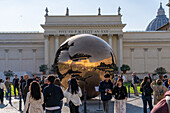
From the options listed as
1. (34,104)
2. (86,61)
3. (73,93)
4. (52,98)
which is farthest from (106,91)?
(34,104)

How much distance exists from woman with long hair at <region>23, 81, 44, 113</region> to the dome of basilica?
89.8 metres

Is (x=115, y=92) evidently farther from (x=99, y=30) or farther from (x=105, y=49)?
(x=99, y=30)

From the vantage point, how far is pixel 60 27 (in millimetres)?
53406

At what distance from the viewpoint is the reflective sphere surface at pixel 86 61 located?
33.6ft

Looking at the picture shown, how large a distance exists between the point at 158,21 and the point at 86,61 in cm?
8867

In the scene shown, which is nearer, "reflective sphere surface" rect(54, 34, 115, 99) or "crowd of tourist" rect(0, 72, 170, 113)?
"crowd of tourist" rect(0, 72, 170, 113)

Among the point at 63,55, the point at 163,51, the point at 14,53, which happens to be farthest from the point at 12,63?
the point at 63,55

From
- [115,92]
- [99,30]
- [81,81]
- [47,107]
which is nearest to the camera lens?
[47,107]

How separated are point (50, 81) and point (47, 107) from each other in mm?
663

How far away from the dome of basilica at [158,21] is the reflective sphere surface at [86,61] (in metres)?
84.8

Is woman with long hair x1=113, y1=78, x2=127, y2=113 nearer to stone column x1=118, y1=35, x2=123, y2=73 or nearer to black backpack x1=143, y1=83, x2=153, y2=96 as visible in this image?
black backpack x1=143, y1=83, x2=153, y2=96

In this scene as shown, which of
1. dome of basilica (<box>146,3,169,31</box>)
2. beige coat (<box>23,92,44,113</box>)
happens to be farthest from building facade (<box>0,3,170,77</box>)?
beige coat (<box>23,92,44,113</box>)

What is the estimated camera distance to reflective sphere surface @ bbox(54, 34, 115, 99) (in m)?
10.2

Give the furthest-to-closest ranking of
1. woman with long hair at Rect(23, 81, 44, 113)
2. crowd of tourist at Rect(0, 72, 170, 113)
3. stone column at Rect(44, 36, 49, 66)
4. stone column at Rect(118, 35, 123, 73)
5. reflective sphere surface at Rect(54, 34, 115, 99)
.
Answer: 1. stone column at Rect(118, 35, 123, 73)
2. stone column at Rect(44, 36, 49, 66)
3. reflective sphere surface at Rect(54, 34, 115, 99)
4. crowd of tourist at Rect(0, 72, 170, 113)
5. woman with long hair at Rect(23, 81, 44, 113)
